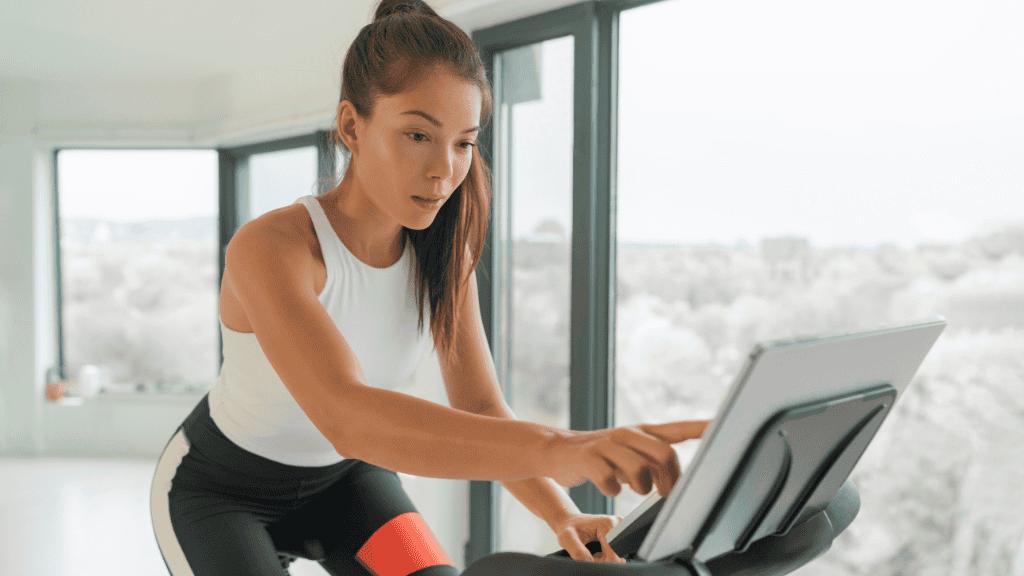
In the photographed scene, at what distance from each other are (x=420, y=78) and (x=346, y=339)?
0.38m

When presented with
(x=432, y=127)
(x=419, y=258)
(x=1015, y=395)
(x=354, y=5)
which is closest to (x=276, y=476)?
(x=419, y=258)

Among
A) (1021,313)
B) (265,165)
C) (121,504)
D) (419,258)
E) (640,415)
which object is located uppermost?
(265,165)

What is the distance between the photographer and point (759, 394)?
0.48 metres

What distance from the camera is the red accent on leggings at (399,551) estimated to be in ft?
3.45

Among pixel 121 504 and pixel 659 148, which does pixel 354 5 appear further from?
pixel 121 504

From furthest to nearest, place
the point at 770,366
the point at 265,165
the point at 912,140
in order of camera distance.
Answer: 1. the point at 265,165
2. the point at 912,140
3. the point at 770,366

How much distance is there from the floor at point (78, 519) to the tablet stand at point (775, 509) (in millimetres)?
2687

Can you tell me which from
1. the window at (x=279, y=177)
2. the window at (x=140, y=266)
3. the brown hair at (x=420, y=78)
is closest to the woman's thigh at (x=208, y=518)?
the brown hair at (x=420, y=78)

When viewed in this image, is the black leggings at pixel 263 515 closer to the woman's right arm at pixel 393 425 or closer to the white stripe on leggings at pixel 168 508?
the white stripe on leggings at pixel 168 508

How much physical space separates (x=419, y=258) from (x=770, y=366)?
752 millimetres

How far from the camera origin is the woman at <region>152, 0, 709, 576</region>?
690mm

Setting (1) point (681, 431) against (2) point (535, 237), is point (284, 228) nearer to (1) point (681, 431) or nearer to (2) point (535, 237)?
(1) point (681, 431)

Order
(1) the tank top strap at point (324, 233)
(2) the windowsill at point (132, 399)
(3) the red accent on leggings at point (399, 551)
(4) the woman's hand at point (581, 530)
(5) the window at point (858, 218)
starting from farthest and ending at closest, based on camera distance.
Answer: (2) the windowsill at point (132, 399)
(5) the window at point (858, 218)
(3) the red accent on leggings at point (399, 551)
(1) the tank top strap at point (324, 233)
(4) the woman's hand at point (581, 530)

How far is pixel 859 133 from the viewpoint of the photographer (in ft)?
5.73
